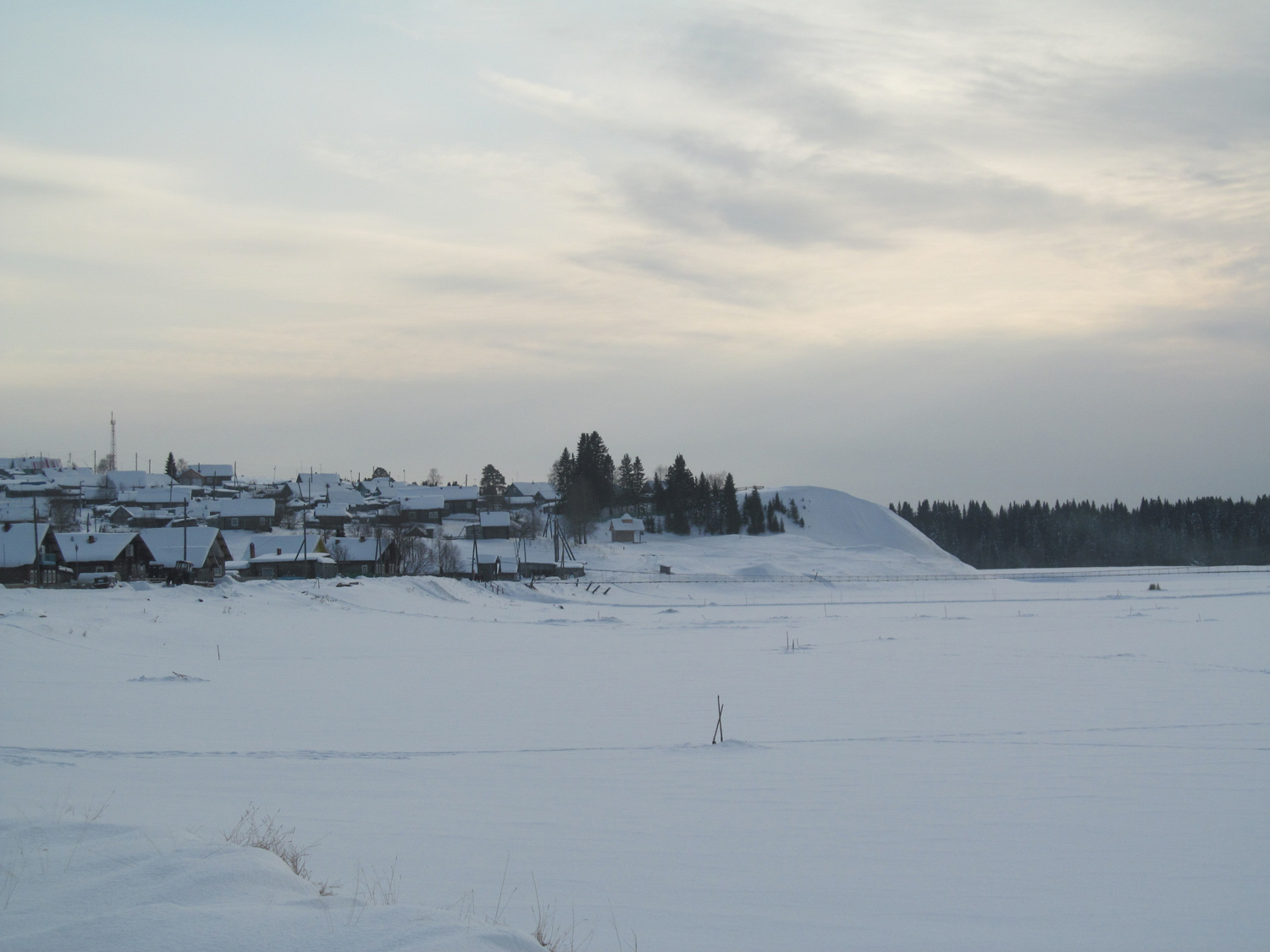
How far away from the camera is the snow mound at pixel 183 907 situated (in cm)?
494

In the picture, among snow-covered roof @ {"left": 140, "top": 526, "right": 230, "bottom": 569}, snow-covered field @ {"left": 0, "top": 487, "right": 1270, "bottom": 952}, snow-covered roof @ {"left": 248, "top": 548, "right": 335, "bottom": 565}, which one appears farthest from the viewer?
snow-covered roof @ {"left": 248, "top": 548, "right": 335, "bottom": 565}

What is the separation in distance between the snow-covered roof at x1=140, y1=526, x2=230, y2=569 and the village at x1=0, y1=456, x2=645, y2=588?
9 cm

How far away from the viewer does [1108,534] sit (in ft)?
536

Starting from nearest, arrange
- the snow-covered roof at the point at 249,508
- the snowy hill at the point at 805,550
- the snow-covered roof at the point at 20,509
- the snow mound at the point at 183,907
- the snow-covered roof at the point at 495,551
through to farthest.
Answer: the snow mound at the point at 183,907, the snow-covered roof at the point at 495,551, the snowy hill at the point at 805,550, the snow-covered roof at the point at 20,509, the snow-covered roof at the point at 249,508

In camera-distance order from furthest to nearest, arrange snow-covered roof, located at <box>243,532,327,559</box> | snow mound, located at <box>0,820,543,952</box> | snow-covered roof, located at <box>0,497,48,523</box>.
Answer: snow-covered roof, located at <box>0,497,48,523</box> → snow-covered roof, located at <box>243,532,327,559</box> → snow mound, located at <box>0,820,543,952</box>

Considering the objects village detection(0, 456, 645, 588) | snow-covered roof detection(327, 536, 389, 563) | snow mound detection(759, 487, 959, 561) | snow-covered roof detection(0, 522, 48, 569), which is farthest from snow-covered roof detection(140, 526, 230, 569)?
snow mound detection(759, 487, 959, 561)

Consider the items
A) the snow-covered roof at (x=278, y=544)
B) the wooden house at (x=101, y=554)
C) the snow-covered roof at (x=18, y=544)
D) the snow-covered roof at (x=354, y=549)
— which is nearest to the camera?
the snow-covered roof at (x=18, y=544)

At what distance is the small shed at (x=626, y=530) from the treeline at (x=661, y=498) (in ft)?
10.8

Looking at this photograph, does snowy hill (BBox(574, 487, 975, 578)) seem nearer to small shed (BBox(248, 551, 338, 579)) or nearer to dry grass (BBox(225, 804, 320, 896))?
small shed (BBox(248, 551, 338, 579))

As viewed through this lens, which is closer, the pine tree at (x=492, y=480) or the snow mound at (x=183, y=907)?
the snow mound at (x=183, y=907)

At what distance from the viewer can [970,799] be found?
10.8 m

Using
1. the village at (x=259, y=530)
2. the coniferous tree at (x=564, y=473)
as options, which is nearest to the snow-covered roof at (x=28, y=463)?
the village at (x=259, y=530)

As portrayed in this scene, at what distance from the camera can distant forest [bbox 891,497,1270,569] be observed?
151 m

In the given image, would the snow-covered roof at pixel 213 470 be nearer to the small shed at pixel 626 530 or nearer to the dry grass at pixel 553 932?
the small shed at pixel 626 530
